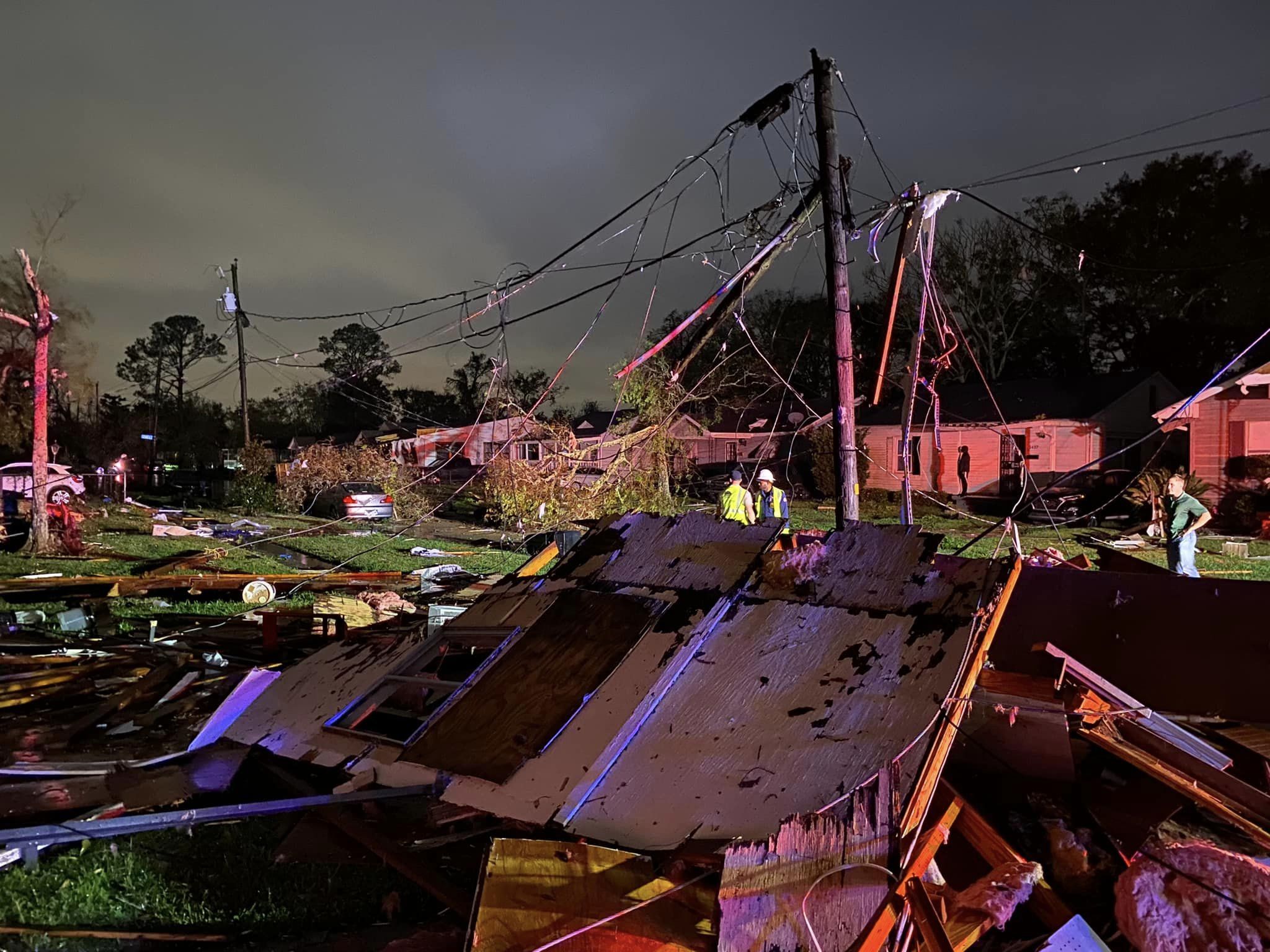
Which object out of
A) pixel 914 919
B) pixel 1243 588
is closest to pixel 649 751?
pixel 914 919

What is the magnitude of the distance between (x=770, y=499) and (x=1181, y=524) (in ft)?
15.3

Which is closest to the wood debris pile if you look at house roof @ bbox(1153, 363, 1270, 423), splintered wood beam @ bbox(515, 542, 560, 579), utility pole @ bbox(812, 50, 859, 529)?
splintered wood beam @ bbox(515, 542, 560, 579)

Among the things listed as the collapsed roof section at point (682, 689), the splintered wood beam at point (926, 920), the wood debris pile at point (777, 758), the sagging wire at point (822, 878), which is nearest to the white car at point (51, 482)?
the wood debris pile at point (777, 758)

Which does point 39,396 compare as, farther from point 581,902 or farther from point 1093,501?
point 1093,501

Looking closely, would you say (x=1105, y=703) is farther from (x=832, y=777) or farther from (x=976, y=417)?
(x=976, y=417)

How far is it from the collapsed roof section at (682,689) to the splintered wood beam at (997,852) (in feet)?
1.45

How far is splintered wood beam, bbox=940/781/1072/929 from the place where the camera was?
9.64ft

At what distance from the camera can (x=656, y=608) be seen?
422 cm

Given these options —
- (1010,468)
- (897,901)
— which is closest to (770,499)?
(897,901)

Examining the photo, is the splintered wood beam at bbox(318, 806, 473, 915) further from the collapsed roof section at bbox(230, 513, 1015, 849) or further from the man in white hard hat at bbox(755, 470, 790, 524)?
the man in white hard hat at bbox(755, 470, 790, 524)

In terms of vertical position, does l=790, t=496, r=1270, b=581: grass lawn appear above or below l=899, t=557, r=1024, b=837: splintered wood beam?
below

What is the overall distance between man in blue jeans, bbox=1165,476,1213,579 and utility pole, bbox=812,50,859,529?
12.0 ft

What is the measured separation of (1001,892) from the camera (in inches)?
114

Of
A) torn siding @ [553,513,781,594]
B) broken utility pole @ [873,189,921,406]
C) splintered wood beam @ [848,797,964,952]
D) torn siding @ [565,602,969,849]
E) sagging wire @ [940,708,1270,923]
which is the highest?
broken utility pole @ [873,189,921,406]
